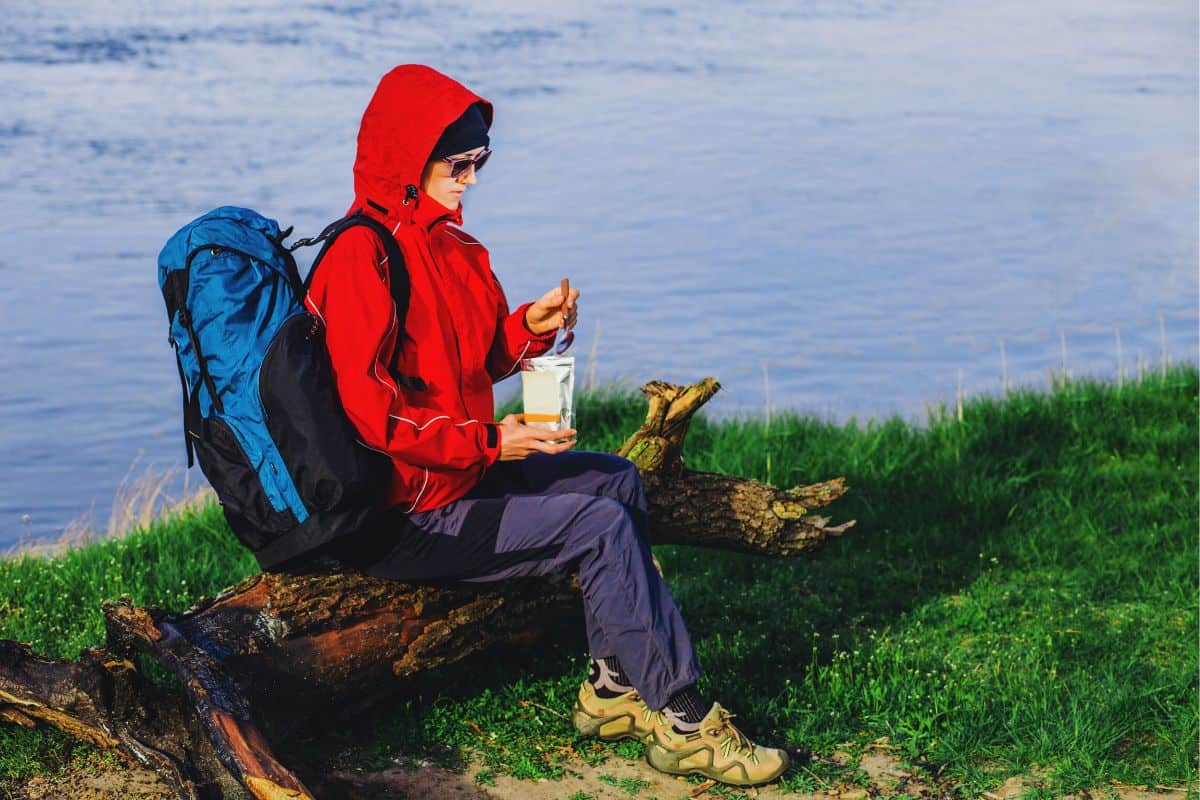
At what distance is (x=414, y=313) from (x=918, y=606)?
123 inches

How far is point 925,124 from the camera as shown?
23828 millimetres

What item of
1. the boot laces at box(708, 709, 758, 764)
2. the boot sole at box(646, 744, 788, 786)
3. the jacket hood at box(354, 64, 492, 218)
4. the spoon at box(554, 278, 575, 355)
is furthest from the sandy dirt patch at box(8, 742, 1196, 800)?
the jacket hood at box(354, 64, 492, 218)

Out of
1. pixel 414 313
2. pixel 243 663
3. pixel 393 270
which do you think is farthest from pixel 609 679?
pixel 393 270

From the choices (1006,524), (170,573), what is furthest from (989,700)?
(170,573)

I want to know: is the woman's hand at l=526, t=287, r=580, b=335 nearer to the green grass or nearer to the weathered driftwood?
the weathered driftwood

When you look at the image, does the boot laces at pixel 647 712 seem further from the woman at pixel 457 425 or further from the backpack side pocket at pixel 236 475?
the backpack side pocket at pixel 236 475

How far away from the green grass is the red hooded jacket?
1.21m

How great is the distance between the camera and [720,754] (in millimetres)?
5059

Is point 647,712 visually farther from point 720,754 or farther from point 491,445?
point 491,445

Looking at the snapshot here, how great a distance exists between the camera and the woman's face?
189 inches

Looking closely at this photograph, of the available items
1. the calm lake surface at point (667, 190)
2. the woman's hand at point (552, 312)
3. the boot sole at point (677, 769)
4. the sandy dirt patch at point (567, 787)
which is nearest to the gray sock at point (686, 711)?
the boot sole at point (677, 769)

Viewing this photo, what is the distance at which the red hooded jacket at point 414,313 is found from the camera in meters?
4.51

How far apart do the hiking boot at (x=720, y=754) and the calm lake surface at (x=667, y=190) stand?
174 inches

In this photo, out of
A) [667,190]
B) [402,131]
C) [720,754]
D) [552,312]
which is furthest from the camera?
[667,190]
